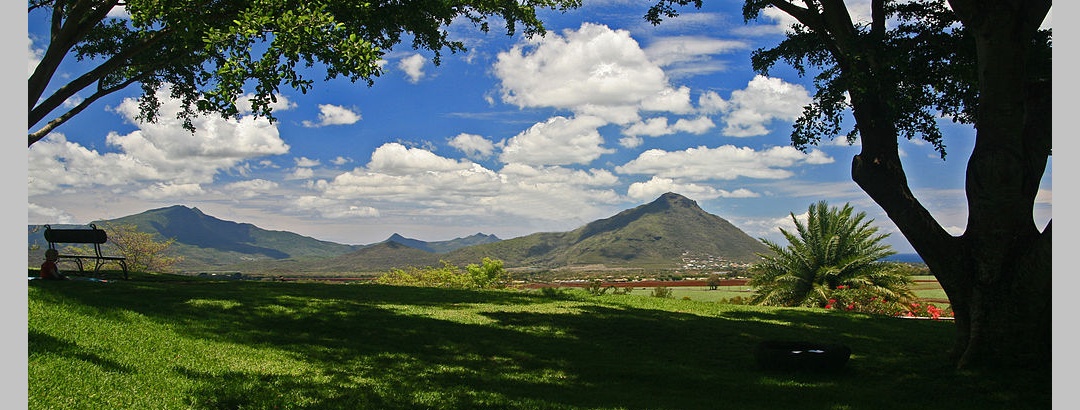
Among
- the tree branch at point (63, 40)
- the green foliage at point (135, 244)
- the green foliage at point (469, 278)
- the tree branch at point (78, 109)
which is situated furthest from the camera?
the green foliage at point (135, 244)

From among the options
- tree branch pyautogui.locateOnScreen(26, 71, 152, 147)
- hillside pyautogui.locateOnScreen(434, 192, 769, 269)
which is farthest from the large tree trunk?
hillside pyautogui.locateOnScreen(434, 192, 769, 269)

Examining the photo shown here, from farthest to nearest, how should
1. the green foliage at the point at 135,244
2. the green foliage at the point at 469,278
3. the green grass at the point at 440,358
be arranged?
1. the green foliage at the point at 135,244
2. the green foliage at the point at 469,278
3. the green grass at the point at 440,358

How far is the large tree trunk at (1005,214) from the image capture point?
8062 mm

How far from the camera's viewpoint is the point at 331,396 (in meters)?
6.68

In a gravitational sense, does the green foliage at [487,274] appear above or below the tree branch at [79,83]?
below

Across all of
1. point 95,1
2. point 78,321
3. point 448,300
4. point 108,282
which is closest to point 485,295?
point 448,300

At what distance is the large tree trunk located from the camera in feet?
26.5

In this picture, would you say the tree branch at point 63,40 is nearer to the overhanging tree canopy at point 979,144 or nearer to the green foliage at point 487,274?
the overhanging tree canopy at point 979,144

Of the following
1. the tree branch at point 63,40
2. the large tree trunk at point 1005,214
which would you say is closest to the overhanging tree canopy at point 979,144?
the large tree trunk at point 1005,214

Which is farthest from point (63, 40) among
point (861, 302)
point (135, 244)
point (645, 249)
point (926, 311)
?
point (645, 249)

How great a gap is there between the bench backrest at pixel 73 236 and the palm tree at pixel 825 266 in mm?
20413

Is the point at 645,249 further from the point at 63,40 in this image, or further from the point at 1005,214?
the point at 1005,214

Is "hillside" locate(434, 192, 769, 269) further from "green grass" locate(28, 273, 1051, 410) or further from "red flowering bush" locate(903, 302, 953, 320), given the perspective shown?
"green grass" locate(28, 273, 1051, 410)

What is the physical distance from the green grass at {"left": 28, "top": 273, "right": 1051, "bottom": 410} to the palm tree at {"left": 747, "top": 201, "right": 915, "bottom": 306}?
7256 millimetres
